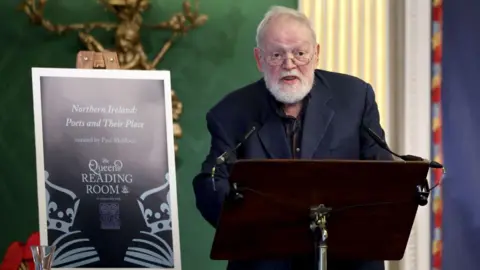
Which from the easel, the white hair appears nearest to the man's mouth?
the white hair

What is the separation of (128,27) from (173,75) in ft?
1.08

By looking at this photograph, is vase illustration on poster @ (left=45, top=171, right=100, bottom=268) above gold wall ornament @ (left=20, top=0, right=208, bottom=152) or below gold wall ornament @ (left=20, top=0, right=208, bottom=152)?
below

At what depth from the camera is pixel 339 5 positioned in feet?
12.7

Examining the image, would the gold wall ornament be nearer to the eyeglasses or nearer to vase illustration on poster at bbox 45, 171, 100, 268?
vase illustration on poster at bbox 45, 171, 100, 268

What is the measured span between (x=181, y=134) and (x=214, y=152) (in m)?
1.56

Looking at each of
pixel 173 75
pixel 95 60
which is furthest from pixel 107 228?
pixel 173 75

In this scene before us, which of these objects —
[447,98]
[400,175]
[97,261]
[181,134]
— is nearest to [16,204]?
[181,134]

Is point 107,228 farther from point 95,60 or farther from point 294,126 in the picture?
point 294,126

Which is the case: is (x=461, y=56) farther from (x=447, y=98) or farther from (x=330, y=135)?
(x=330, y=135)

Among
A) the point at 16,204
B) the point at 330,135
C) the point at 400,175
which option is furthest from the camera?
the point at 16,204

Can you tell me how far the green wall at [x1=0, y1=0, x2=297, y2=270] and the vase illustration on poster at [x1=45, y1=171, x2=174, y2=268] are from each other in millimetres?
1051

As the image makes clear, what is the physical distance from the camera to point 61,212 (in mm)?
2725

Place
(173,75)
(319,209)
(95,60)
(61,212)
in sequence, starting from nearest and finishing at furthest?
1. (319,209)
2. (61,212)
3. (95,60)
4. (173,75)

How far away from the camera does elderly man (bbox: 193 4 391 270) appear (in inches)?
87.6
